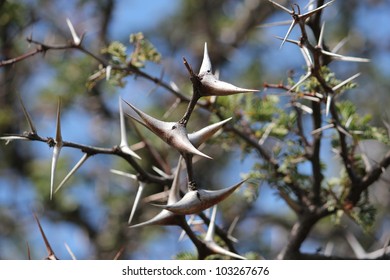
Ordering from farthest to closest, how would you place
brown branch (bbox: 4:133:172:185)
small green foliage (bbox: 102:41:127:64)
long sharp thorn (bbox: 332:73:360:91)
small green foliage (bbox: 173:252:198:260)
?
1. small green foliage (bbox: 102:41:127:64)
2. small green foliage (bbox: 173:252:198:260)
3. long sharp thorn (bbox: 332:73:360:91)
4. brown branch (bbox: 4:133:172:185)

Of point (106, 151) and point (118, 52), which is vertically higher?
point (118, 52)

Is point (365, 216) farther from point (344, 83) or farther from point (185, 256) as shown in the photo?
point (185, 256)

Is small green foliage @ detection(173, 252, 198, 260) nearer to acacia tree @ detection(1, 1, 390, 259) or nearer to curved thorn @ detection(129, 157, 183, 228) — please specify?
acacia tree @ detection(1, 1, 390, 259)

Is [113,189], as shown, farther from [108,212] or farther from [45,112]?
[45,112]

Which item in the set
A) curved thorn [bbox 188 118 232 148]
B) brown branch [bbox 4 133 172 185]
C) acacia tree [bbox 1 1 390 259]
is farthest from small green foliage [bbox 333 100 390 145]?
curved thorn [bbox 188 118 232 148]

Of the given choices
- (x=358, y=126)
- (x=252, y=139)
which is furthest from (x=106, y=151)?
(x=358, y=126)

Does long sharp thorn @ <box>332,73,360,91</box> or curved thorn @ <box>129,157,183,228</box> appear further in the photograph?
long sharp thorn @ <box>332,73,360,91</box>

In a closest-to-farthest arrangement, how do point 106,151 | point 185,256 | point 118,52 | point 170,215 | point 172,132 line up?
point 172,132
point 170,215
point 106,151
point 185,256
point 118,52

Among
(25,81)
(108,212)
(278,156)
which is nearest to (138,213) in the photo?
(108,212)

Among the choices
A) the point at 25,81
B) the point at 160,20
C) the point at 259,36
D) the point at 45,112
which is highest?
the point at 160,20

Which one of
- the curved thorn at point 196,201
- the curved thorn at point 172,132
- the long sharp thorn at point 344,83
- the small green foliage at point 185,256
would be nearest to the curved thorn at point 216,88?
the curved thorn at point 172,132

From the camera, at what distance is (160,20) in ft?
25.0

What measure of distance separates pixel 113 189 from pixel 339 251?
252 centimetres

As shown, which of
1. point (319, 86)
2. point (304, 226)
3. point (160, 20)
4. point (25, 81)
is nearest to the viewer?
point (319, 86)
